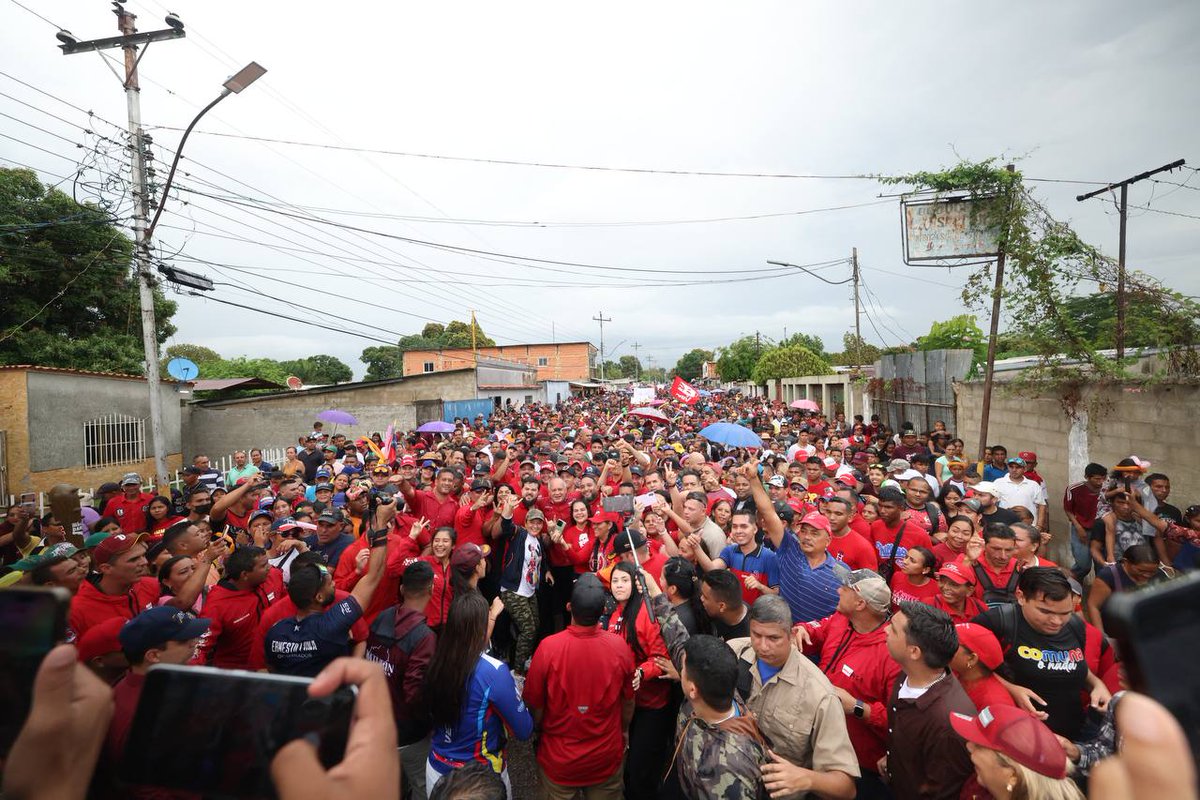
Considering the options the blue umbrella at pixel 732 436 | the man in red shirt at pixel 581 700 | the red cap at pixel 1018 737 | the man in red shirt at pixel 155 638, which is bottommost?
the man in red shirt at pixel 581 700

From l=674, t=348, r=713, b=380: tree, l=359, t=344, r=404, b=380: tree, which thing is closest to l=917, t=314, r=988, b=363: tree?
l=359, t=344, r=404, b=380: tree

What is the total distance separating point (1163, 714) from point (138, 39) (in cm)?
1487

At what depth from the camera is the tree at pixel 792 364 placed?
31906 mm

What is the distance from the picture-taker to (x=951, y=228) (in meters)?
9.59

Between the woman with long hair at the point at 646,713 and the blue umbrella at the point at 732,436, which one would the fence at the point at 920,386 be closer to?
the blue umbrella at the point at 732,436

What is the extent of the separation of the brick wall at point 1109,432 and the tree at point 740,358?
40.8 metres

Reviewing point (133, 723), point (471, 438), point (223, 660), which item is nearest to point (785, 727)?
point (133, 723)

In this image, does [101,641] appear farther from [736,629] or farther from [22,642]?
[736,629]

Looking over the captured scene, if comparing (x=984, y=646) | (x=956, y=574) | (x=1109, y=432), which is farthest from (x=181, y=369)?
(x=1109, y=432)

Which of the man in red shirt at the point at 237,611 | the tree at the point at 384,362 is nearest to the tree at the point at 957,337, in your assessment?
the man in red shirt at the point at 237,611

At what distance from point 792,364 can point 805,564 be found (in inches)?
1211

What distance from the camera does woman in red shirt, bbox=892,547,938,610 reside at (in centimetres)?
385

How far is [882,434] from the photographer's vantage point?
14211 mm

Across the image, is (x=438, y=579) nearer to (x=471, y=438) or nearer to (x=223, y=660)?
(x=223, y=660)
